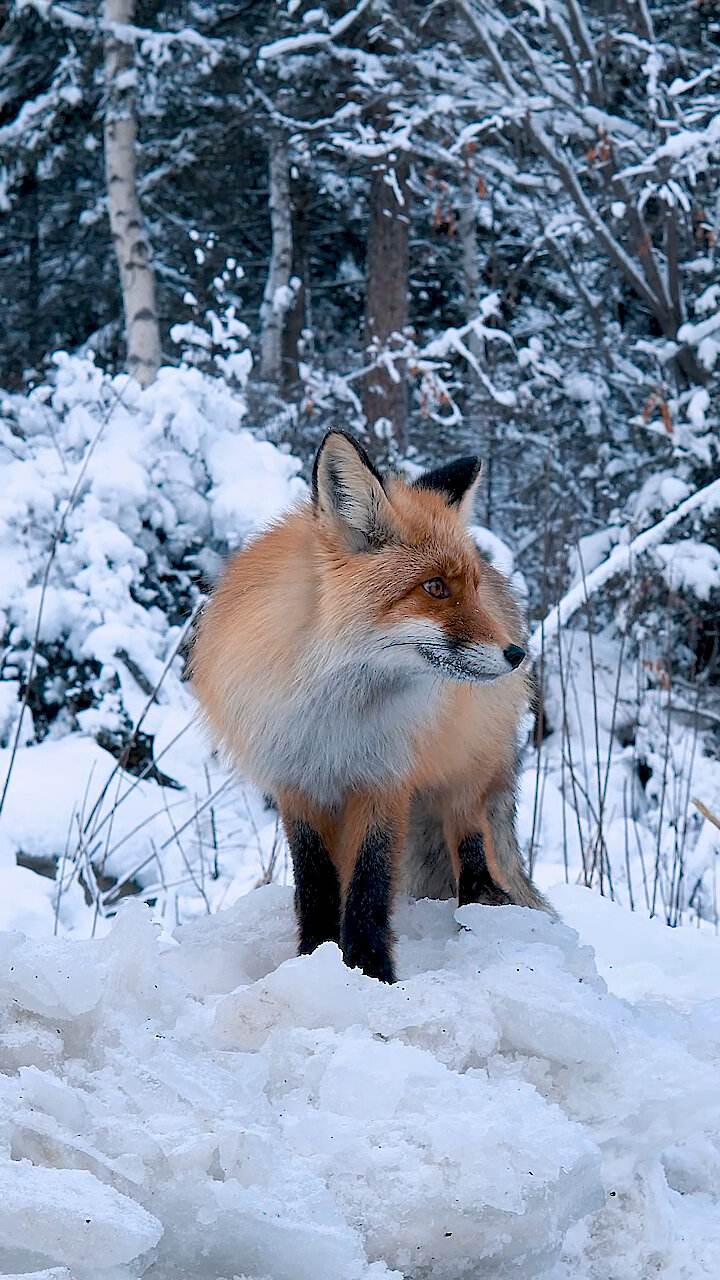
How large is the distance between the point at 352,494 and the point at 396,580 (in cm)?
23

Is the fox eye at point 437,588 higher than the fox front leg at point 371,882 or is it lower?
higher

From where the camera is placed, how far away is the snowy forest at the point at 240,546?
175cm

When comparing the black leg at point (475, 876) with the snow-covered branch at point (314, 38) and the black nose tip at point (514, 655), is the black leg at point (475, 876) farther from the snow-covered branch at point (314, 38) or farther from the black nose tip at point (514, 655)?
the snow-covered branch at point (314, 38)

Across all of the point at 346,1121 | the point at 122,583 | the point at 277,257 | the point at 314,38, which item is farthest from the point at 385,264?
the point at 346,1121

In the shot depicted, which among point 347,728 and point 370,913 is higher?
point 347,728

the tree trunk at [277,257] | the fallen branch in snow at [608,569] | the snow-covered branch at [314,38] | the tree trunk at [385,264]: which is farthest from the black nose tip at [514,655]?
the tree trunk at [277,257]

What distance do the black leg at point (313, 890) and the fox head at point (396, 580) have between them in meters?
0.47

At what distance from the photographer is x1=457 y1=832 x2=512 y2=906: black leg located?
3.16m

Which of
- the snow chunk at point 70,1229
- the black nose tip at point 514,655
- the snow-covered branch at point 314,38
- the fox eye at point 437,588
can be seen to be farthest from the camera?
the snow-covered branch at point 314,38

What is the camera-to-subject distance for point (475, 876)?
3186mm

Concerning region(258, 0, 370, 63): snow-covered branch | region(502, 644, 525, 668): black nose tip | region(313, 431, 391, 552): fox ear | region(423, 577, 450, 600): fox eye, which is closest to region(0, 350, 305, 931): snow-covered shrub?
region(313, 431, 391, 552): fox ear

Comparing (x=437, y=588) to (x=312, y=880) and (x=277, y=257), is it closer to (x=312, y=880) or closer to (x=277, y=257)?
(x=312, y=880)

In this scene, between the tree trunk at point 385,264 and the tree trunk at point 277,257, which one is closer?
the tree trunk at point 385,264

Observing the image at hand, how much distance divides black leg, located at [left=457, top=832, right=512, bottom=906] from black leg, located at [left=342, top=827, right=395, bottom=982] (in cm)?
48
